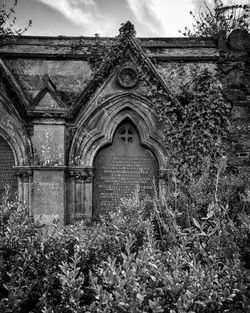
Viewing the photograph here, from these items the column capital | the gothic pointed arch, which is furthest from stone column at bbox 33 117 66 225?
the gothic pointed arch

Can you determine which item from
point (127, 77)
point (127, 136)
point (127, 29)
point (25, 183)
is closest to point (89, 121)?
point (127, 136)

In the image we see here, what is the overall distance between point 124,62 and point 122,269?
5.53 metres

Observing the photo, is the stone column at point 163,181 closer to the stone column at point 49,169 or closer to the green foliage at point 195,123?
the green foliage at point 195,123

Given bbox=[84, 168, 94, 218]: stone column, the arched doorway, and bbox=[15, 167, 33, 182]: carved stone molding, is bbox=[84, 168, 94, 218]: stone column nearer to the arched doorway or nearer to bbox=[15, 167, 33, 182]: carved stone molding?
bbox=[15, 167, 33, 182]: carved stone molding

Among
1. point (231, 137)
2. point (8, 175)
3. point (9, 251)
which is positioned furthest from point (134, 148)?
point (9, 251)

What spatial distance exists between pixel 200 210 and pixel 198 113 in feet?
8.68

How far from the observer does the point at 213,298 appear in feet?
8.92

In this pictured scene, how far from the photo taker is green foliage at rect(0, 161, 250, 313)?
8.75 feet

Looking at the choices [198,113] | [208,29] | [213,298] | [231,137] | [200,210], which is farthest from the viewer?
[208,29]

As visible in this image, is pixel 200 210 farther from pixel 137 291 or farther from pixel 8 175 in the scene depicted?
pixel 8 175

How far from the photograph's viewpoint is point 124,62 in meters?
8.11

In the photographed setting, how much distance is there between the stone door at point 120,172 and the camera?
8117 mm

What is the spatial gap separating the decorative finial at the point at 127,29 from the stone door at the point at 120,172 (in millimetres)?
2239

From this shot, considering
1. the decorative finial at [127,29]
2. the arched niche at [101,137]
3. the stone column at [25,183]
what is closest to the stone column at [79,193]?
the arched niche at [101,137]
